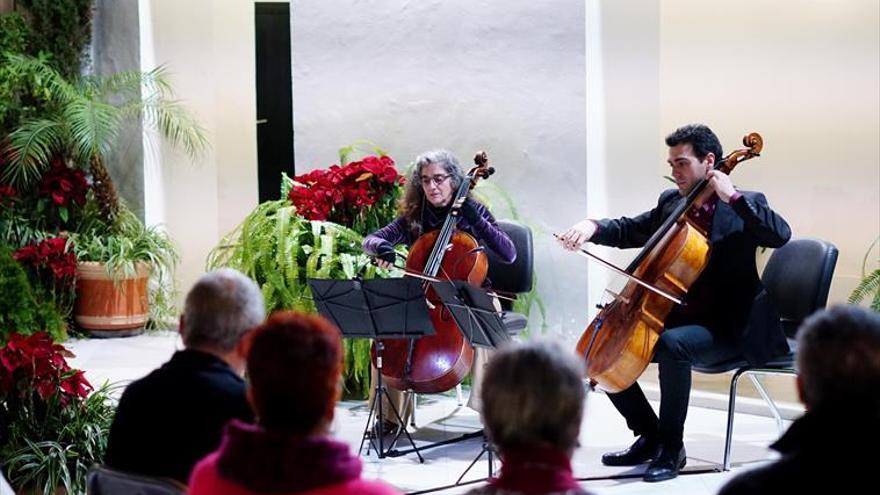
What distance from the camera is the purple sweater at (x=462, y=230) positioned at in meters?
4.77

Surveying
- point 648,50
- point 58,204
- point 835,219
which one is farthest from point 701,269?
point 58,204

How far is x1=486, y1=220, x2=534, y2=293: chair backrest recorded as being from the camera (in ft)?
16.9

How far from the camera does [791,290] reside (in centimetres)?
439

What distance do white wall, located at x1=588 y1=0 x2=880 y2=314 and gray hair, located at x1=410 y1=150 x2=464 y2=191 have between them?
1.20 metres

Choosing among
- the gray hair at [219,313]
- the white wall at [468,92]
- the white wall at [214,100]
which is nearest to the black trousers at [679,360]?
the white wall at [468,92]

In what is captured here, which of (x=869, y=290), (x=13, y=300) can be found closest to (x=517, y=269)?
(x=869, y=290)

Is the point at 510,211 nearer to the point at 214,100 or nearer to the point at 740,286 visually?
the point at 740,286

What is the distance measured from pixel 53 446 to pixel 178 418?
1849 mm

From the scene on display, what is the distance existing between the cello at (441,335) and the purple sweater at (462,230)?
0.14 m

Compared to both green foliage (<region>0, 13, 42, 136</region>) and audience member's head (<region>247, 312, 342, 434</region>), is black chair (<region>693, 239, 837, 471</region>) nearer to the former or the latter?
audience member's head (<region>247, 312, 342, 434</region>)

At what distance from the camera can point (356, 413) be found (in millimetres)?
5367

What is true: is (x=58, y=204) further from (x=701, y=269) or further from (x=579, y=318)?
(x=701, y=269)

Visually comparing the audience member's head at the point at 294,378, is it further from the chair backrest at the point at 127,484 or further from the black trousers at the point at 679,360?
the black trousers at the point at 679,360

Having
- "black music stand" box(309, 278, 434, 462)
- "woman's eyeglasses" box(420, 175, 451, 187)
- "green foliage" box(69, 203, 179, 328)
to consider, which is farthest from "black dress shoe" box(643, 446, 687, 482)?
"green foliage" box(69, 203, 179, 328)
